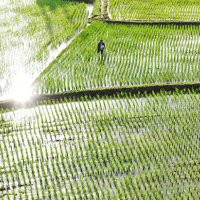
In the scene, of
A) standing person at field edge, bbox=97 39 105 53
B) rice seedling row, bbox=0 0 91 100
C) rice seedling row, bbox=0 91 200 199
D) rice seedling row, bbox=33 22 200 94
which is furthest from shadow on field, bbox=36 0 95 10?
rice seedling row, bbox=0 91 200 199

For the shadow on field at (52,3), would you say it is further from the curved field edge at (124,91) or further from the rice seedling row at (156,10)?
the curved field edge at (124,91)

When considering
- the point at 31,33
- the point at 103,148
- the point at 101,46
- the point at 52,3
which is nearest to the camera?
the point at 103,148

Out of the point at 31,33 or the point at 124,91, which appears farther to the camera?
the point at 31,33

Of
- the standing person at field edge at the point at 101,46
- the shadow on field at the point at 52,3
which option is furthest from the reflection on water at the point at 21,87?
the shadow on field at the point at 52,3

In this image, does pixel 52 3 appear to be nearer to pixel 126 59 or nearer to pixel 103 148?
pixel 126 59

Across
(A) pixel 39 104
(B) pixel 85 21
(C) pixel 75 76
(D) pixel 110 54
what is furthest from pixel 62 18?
(A) pixel 39 104

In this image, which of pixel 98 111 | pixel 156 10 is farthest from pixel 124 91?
pixel 156 10

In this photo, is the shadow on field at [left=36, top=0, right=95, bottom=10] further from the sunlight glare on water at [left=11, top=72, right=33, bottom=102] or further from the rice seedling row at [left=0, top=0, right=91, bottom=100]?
the sunlight glare on water at [left=11, top=72, right=33, bottom=102]
